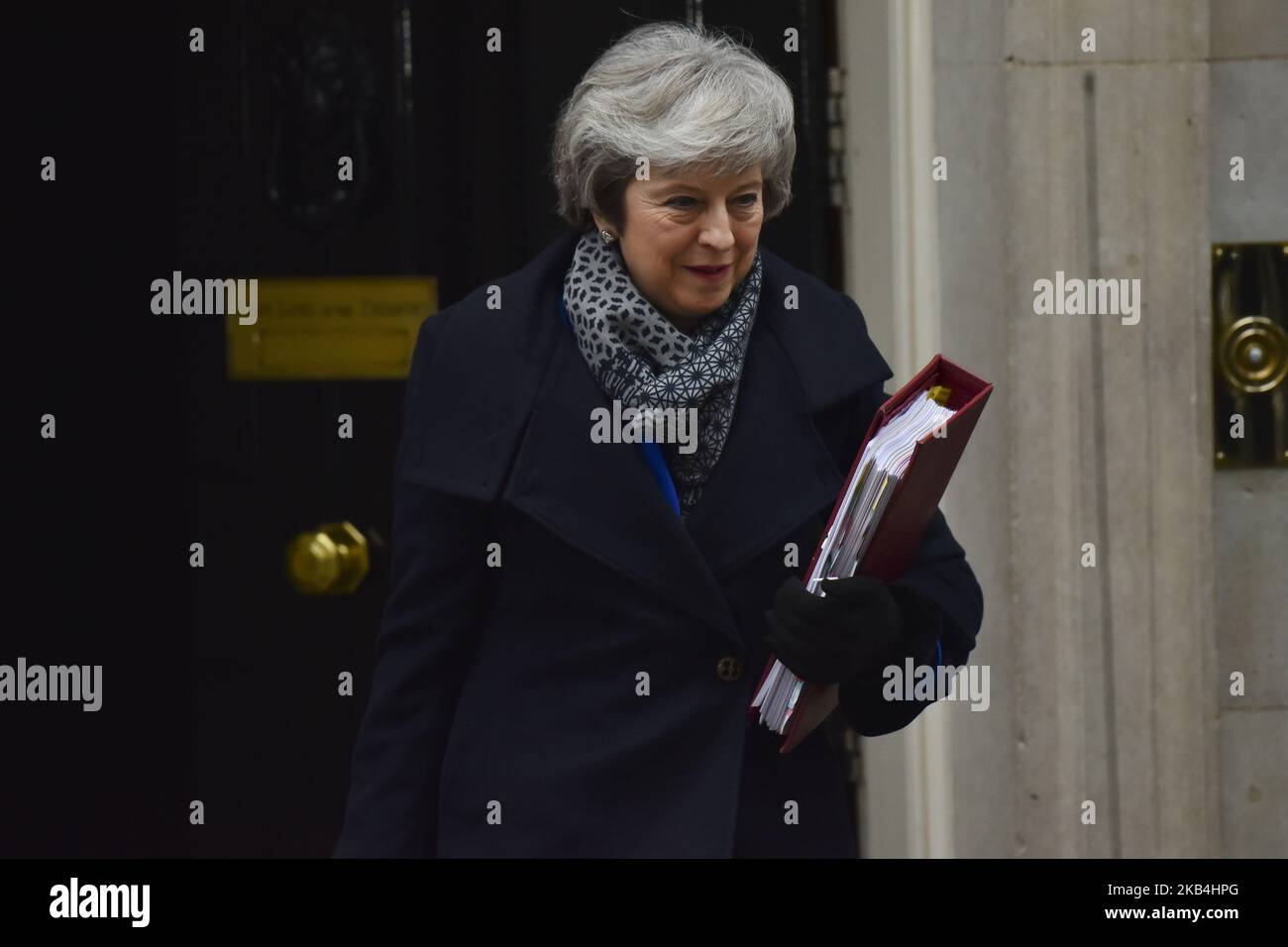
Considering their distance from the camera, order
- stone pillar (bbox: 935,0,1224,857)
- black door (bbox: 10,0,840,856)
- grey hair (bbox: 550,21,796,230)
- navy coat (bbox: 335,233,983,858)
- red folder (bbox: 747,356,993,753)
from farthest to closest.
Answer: black door (bbox: 10,0,840,856), stone pillar (bbox: 935,0,1224,857), navy coat (bbox: 335,233,983,858), grey hair (bbox: 550,21,796,230), red folder (bbox: 747,356,993,753)

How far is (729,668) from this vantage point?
2025 mm

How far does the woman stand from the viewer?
1.98 m

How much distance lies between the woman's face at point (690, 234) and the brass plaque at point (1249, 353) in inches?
51.0

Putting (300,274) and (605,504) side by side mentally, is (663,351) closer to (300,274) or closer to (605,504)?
(605,504)

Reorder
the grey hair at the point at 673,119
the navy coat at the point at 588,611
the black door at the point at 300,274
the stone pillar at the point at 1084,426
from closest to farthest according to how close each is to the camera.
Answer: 1. the grey hair at the point at 673,119
2. the navy coat at the point at 588,611
3. the stone pillar at the point at 1084,426
4. the black door at the point at 300,274

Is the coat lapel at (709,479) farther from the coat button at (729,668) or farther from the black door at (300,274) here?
the black door at (300,274)

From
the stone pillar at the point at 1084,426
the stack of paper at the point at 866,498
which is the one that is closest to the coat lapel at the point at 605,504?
Result: the stack of paper at the point at 866,498

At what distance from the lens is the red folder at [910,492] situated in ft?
5.76

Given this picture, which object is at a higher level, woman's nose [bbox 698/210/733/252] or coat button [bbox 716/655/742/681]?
woman's nose [bbox 698/210/733/252]

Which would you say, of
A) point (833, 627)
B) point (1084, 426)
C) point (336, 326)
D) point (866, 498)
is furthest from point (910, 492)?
point (336, 326)

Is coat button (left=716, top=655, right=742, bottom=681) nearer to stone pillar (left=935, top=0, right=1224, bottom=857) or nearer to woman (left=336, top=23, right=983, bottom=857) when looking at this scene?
woman (left=336, top=23, right=983, bottom=857)

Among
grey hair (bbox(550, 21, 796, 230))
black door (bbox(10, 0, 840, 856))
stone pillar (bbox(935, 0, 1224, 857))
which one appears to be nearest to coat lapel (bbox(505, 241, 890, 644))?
grey hair (bbox(550, 21, 796, 230))

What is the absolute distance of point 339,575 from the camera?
10.1ft

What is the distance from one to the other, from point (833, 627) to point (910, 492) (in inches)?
7.3
